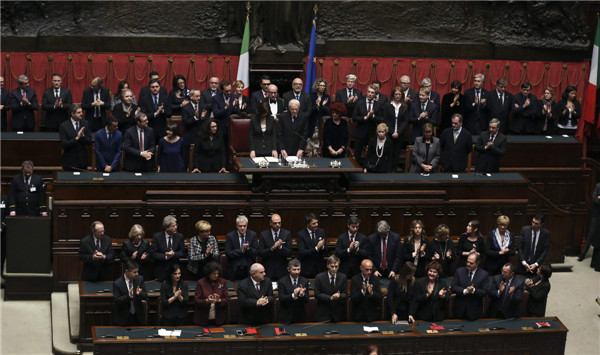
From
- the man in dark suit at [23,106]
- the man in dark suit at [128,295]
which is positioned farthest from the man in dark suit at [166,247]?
the man in dark suit at [23,106]

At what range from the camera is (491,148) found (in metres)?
15.8

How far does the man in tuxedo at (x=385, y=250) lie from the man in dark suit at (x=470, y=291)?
80cm

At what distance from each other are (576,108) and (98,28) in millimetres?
7396

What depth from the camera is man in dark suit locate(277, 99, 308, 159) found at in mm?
15555

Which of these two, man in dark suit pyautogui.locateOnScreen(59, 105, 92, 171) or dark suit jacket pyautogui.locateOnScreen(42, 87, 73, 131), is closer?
man in dark suit pyautogui.locateOnScreen(59, 105, 92, 171)

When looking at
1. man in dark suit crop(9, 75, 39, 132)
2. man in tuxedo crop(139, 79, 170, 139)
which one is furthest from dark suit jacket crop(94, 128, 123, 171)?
man in dark suit crop(9, 75, 39, 132)

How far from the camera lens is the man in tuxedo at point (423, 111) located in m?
Result: 16.5

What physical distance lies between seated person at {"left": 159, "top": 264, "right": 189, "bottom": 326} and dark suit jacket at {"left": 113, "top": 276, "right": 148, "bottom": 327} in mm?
246

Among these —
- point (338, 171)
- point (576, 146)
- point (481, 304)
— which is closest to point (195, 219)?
point (338, 171)

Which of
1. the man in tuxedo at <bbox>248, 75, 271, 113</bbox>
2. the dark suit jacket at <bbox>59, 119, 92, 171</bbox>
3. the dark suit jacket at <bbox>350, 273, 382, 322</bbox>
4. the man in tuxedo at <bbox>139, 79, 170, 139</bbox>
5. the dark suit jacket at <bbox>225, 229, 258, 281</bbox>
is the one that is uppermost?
the man in tuxedo at <bbox>248, 75, 271, 113</bbox>

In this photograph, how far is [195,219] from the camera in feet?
48.2

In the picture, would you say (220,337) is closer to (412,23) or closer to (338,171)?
(338,171)

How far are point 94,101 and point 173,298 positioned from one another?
4371 mm

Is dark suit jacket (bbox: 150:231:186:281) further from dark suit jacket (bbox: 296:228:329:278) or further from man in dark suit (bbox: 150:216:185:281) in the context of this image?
dark suit jacket (bbox: 296:228:329:278)
